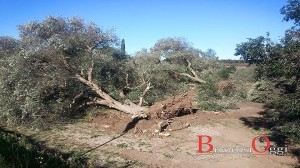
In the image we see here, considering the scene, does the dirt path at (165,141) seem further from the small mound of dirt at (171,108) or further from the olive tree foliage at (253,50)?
the olive tree foliage at (253,50)

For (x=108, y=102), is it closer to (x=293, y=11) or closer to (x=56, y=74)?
(x=56, y=74)

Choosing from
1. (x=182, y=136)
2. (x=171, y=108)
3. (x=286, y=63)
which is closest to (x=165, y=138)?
(x=182, y=136)

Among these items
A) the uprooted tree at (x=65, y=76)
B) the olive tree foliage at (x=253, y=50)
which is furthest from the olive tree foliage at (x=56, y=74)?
the olive tree foliage at (x=253, y=50)

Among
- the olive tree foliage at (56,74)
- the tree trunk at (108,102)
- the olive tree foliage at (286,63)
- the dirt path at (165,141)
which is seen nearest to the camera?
the olive tree foliage at (286,63)

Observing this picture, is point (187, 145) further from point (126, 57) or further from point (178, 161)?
point (126, 57)

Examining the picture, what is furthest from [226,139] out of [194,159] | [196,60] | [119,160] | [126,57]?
[196,60]

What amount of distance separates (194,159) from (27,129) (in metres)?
7.75

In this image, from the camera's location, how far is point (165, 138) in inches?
406

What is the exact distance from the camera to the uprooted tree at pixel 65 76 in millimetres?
11859

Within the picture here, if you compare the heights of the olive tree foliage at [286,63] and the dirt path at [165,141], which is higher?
the olive tree foliage at [286,63]

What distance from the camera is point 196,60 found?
25.9 metres

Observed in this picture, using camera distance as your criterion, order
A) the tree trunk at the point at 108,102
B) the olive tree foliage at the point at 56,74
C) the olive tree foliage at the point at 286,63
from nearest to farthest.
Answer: the olive tree foliage at the point at 286,63 < the olive tree foliage at the point at 56,74 < the tree trunk at the point at 108,102

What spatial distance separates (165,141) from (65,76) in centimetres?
609

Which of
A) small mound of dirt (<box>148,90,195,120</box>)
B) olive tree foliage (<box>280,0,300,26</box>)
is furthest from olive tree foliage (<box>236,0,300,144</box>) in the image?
small mound of dirt (<box>148,90,195,120</box>)
